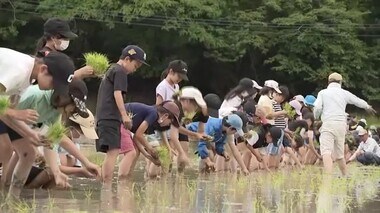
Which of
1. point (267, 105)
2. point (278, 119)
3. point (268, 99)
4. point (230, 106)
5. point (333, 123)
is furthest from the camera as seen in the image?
point (278, 119)

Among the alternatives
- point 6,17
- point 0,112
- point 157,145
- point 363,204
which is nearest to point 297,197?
point 363,204

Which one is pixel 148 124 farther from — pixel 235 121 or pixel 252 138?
pixel 252 138

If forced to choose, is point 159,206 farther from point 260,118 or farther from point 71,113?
point 260,118

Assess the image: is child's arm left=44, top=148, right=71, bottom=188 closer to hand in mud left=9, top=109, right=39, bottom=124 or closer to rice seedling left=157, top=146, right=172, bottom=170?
hand in mud left=9, top=109, right=39, bottom=124

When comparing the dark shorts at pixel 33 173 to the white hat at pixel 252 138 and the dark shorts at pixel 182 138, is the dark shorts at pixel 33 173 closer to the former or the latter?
the dark shorts at pixel 182 138

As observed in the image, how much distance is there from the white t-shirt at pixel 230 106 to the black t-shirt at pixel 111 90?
3749 millimetres

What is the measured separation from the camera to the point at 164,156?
10.1 metres

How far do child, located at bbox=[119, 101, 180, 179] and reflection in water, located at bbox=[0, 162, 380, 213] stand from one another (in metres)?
0.28

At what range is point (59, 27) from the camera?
787 centimetres

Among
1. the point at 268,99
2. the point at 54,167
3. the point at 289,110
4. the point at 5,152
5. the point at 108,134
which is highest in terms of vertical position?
the point at 289,110

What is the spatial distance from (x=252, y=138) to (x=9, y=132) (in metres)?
6.53

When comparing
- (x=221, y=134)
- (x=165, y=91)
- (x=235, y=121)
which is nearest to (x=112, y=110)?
(x=165, y=91)

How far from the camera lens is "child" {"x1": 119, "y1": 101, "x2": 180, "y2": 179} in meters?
9.75

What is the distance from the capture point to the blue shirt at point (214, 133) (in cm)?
1219
